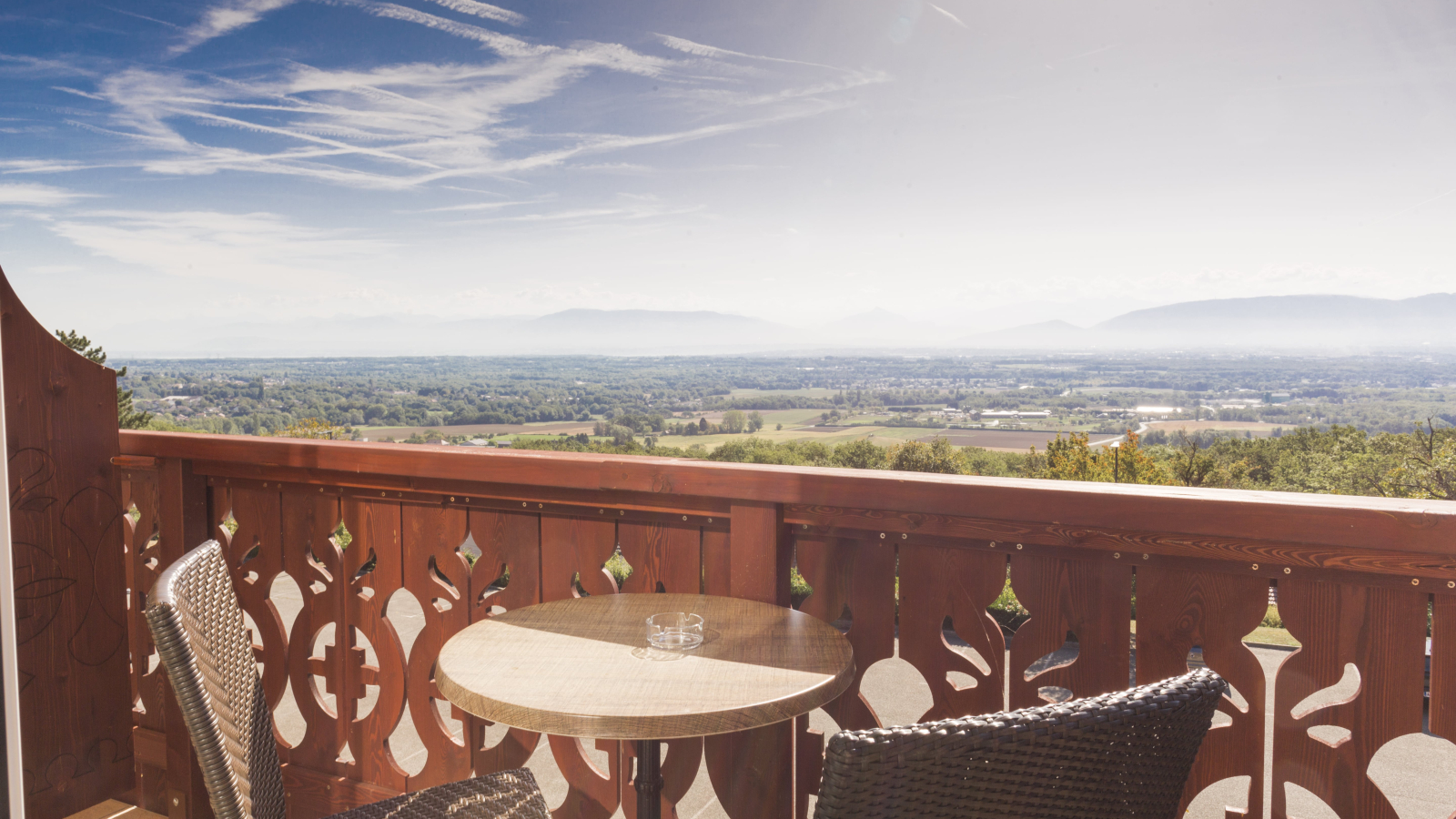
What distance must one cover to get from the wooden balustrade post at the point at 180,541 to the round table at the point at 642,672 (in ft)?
4.05

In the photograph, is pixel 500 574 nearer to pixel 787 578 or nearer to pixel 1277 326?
pixel 787 578

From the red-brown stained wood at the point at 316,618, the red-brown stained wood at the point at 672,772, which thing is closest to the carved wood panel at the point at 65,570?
the red-brown stained wood at the point at 316,618

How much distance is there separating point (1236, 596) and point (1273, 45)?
55.5 ft

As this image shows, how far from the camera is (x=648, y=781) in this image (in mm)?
1418

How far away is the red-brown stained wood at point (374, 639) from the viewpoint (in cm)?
195

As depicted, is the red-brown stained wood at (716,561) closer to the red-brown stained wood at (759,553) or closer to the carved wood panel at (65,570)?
the red-brown stained wood at (759,553)

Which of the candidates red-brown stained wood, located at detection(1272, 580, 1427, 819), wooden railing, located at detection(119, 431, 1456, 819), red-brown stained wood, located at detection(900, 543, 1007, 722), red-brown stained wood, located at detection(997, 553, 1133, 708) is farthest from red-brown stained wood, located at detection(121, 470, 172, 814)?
red-brown stained wood, located at detection(1272, 580, 1427, 819)

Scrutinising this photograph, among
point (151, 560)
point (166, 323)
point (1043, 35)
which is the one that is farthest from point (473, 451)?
point (166, 323)

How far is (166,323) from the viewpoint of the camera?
59.1 ft

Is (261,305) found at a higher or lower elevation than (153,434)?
higher

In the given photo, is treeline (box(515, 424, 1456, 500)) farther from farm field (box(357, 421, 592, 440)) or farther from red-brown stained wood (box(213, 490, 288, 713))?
red-brown stained wood (box(213, 490, 288, 713))

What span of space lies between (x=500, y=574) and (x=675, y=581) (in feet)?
1.52

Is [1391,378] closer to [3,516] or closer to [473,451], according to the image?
[473,451]

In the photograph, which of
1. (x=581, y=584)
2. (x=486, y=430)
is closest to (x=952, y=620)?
(x=581, y=584)
